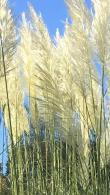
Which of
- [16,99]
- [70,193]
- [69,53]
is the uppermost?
[69,53]

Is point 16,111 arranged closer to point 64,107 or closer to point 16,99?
point 16,99

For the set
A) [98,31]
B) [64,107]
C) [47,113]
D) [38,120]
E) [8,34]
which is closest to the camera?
[8,34]

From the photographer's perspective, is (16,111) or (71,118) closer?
(71,118)

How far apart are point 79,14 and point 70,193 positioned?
1541mm

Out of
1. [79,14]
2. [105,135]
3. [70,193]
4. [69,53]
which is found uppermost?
[79,14]

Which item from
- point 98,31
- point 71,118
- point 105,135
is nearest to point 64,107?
point 71,118

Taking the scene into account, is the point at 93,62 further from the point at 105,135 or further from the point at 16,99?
the point at 16,99

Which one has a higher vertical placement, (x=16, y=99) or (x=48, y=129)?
(x=16, y=99)

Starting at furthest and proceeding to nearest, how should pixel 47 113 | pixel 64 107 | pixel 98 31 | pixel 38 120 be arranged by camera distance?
pixel 38 120 → pixel 47 113 → pixel 64 107 → pixel 98 31

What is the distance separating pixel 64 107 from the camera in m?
4.25

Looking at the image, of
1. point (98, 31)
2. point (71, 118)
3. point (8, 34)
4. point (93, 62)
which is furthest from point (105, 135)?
point (8, 34)

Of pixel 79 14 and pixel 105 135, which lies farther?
pixel 105 135

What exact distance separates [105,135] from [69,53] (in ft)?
2.57

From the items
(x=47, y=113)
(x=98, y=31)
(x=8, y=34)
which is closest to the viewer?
(x=8, y=34)
